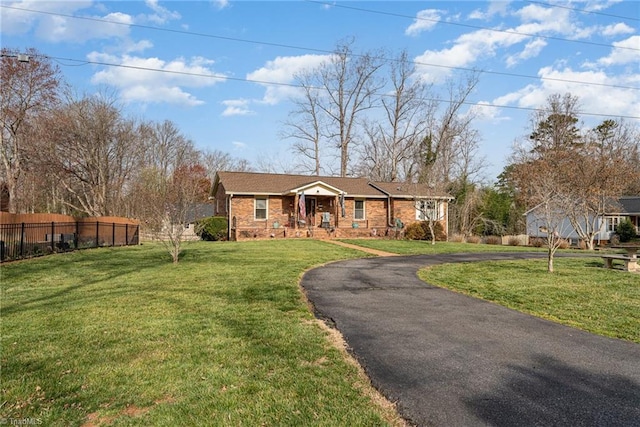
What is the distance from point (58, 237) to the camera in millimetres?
15977

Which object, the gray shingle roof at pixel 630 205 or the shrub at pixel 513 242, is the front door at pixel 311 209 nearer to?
the shrub at pixel 513 242

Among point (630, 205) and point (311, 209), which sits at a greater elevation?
point (630, 205)

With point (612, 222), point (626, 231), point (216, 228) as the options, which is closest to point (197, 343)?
point (216, 228)

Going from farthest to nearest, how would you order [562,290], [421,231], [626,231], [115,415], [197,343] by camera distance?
[626,231] < [421,231] < [562,290] < [197,343] < [115,415]

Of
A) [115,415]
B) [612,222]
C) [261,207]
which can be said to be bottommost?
[115,415]

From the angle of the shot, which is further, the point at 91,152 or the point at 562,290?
the point at 91,152

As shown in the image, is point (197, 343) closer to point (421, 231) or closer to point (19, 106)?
point (421, 231)

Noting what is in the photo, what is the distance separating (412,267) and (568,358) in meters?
7.86

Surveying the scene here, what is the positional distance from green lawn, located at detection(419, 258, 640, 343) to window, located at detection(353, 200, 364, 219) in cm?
1429

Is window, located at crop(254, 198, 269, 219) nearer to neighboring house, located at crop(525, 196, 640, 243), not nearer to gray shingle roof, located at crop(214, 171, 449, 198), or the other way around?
gray shingle roof, located at crop(214, 171, 449, 198)

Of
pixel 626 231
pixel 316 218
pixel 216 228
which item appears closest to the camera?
pixel 216 228

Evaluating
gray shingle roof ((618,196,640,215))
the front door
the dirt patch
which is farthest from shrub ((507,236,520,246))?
the dirt patch

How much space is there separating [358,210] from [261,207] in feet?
22.5

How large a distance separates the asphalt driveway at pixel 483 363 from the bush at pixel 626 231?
3309cm
